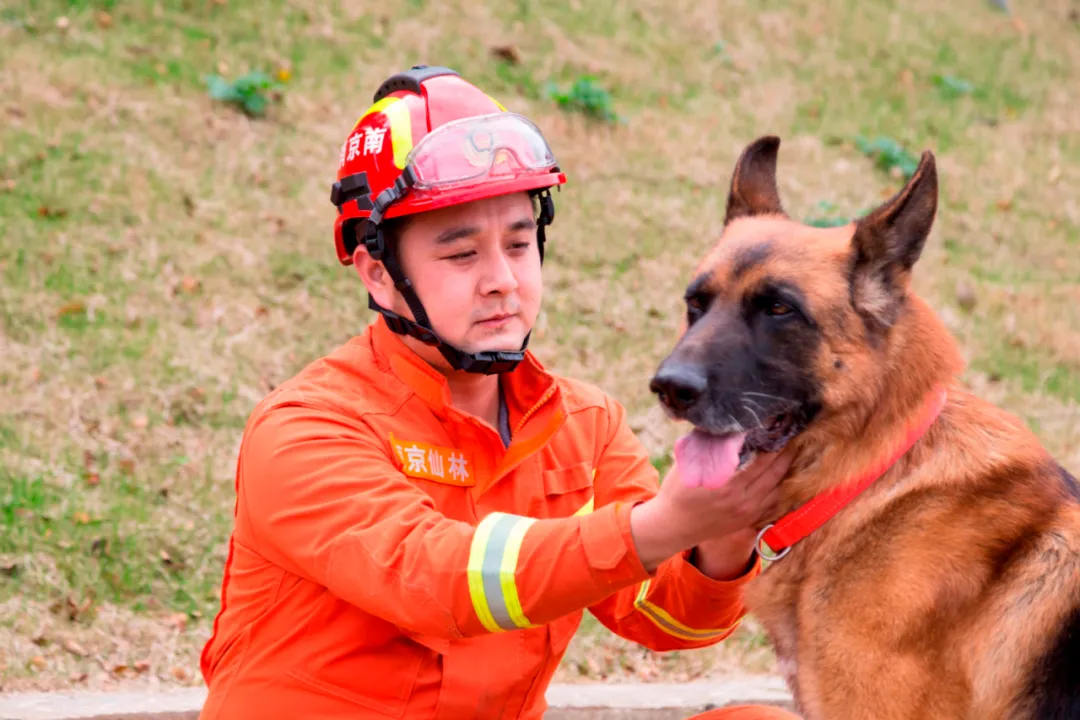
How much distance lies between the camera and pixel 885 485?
2.79m

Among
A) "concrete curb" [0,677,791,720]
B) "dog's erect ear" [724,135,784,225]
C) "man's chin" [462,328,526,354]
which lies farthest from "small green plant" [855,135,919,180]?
"man's chin" [462,328,526,354]

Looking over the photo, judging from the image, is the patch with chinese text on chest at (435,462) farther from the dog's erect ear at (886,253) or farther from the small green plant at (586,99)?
the small green plant at (586,99)

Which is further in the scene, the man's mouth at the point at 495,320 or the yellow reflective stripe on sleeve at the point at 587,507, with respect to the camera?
the yellow reflective stripe on sleeve at the point at 587,507

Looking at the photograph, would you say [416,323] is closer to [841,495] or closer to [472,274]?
[472,274]

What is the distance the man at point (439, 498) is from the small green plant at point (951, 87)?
8.98 metres

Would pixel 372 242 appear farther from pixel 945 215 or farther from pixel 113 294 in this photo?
pixel 945 215

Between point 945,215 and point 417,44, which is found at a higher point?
point 417,44

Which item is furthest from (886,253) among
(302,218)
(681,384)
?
(302,218)

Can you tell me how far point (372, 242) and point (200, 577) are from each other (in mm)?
2639

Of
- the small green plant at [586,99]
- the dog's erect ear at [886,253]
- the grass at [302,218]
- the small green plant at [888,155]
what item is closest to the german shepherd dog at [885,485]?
the dog's erect ear at [886,253]

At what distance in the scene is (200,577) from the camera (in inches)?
197

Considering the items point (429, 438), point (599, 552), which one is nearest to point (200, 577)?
point (429, 438)

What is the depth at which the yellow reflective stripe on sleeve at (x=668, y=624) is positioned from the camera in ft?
10.4

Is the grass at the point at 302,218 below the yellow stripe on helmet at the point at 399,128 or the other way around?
below
